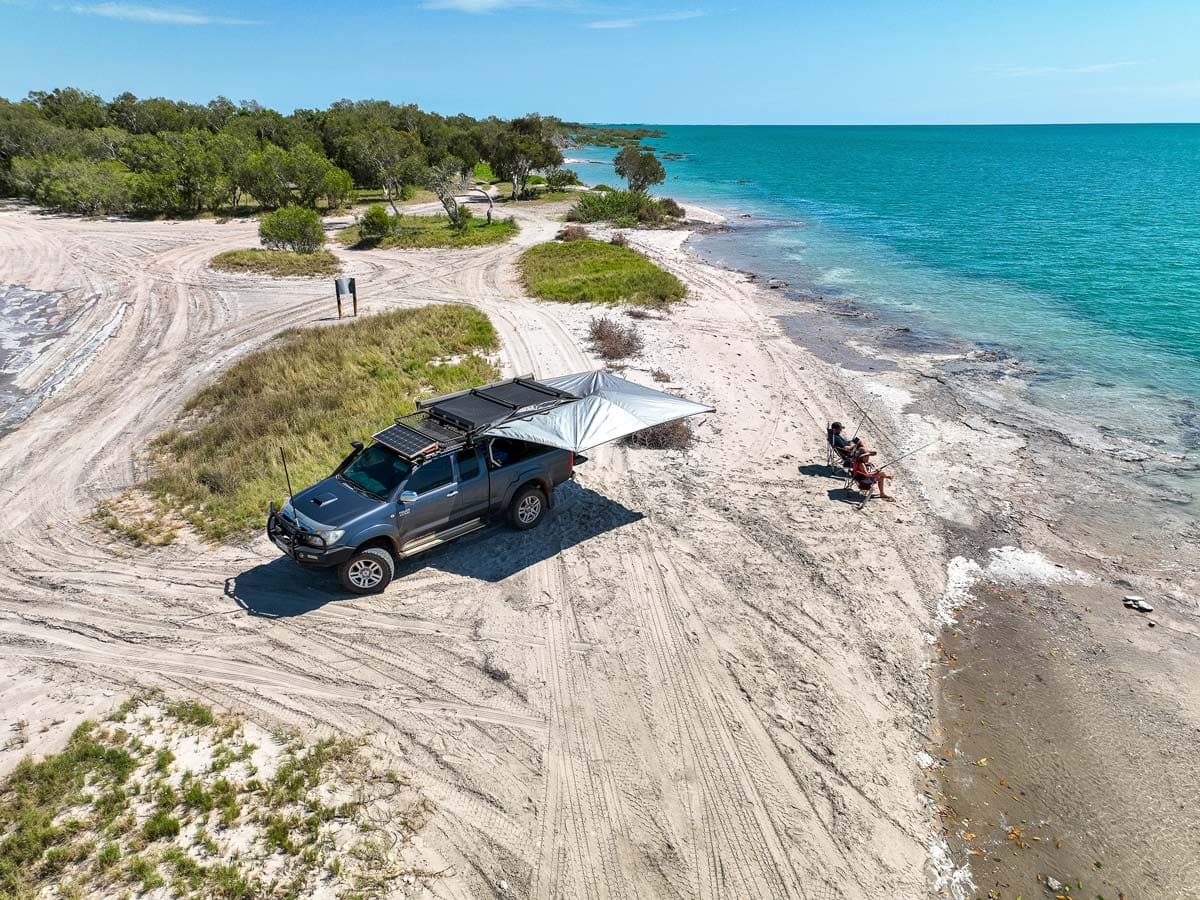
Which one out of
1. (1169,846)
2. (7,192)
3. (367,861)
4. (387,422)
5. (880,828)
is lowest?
(1169,846)

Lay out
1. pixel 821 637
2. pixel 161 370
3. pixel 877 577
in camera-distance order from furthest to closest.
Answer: pixel 161 370
pixel 877 577
pixel 821 637

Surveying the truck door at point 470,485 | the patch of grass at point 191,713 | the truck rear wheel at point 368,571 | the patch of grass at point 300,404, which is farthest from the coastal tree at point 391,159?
the patch of grass at point 191,713

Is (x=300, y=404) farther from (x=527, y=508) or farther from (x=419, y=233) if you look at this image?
(x=419, y=233)

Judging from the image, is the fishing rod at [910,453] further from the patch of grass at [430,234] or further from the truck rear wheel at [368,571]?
the patch of grass at [430,234]

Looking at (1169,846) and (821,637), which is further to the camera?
(821,637)

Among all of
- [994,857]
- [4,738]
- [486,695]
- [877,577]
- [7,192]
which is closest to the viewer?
[994,857]

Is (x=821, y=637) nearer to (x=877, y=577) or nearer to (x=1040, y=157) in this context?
(x=877, y=577)

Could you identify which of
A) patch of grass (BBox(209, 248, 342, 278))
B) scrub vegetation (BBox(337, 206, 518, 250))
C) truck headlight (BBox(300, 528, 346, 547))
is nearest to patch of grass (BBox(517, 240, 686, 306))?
scrub vegetation (BBox(337, 206, 518, 250))

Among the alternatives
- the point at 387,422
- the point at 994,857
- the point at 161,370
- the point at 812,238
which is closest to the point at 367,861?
the point at 994,857
